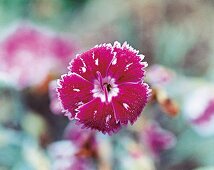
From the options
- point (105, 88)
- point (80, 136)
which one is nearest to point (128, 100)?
point (105, 88)

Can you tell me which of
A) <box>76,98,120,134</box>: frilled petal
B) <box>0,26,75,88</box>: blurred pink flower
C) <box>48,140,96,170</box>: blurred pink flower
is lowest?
<box>76,98,120,134</box>: frilled petal

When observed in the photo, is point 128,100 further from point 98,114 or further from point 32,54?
point 32,54

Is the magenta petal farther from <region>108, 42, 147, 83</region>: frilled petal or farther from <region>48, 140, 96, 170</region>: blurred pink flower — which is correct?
<region>48, 140, 96, 170</region>: blurred pink flower

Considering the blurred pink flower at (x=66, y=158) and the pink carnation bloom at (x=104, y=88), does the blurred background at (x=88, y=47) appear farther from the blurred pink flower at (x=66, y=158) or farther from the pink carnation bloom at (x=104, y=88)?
the pink carnation bloom at (x=104, y=88)

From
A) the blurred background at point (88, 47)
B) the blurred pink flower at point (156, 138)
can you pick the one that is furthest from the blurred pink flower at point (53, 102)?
the blurred pink flower at point (156, 138)

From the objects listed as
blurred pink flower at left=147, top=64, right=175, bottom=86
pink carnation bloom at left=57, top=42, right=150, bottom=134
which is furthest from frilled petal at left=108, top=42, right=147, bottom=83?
blurred pink flower at left=147, top=64, right=175, bottom=86

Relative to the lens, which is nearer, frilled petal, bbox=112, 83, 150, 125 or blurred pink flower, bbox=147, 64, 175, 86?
frilled petal, bbox=112, 83, 150, 125
